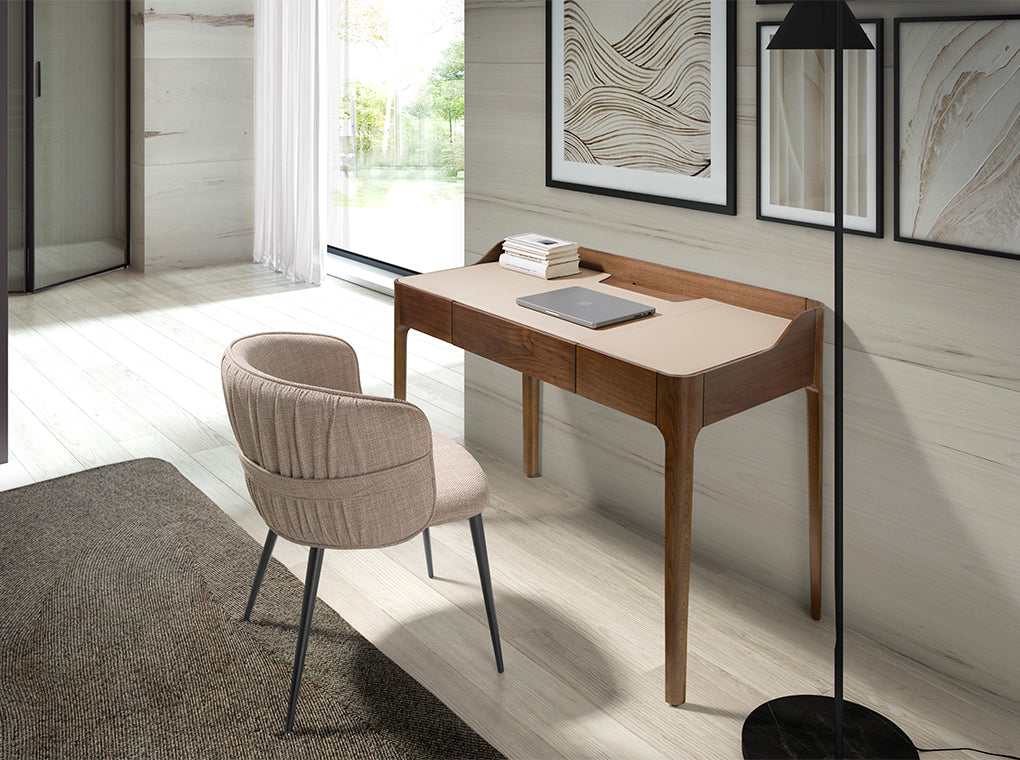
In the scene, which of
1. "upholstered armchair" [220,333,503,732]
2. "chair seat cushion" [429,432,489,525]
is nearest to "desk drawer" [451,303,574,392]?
"chair seat cushion" [429,432,489,525]

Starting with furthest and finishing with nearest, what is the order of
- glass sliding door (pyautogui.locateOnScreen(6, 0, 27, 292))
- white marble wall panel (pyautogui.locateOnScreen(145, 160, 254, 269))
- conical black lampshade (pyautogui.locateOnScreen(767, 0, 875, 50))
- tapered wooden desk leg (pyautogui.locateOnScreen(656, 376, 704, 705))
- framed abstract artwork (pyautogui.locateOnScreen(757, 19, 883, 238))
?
white marble wall panel (pyautogui.locateOnScreen(145, 160, 254, 269)), glass sliding door (pyautogui.locateOnScreen(6, 0, 27, 292)), framed abstract artwork (pyautogui.locateOnScreen(757, 19, 883, 238)), tapered wooden desk leg (pyautogui.locateOnScreen(656, 376, 704, 705)), conical black lampshade (pyautogui.locateOnScreen(767, 0, 875, 50))

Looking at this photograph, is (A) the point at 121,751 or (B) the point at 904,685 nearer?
(A) the point at 121,751

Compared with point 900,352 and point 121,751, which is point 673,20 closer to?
point 900,352

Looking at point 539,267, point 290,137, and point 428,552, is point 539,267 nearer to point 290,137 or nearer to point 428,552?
point 428,552

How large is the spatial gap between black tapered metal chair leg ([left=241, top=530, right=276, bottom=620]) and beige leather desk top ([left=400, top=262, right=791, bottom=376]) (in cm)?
75

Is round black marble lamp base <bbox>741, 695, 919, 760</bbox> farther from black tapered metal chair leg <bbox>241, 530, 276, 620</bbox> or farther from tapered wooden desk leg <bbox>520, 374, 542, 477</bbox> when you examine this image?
→ tapered wooden desk leg <bbox>520, 374, 542, 477</bbox>

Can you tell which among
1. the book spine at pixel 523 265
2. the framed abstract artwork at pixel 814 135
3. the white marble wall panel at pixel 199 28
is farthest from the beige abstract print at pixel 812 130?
the white marble wall panel at pixel 199 28

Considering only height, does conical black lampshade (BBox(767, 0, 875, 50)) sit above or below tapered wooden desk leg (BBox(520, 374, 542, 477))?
above

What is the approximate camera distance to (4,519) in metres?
2.95

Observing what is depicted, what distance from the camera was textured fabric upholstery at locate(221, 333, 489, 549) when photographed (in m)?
1.87

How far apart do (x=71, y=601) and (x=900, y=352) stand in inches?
80.7

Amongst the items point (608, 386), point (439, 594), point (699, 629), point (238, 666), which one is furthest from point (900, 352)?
point (238, 666)

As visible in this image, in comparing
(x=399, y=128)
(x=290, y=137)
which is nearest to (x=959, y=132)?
(x=399, y=128)

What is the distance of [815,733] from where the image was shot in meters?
2.00
